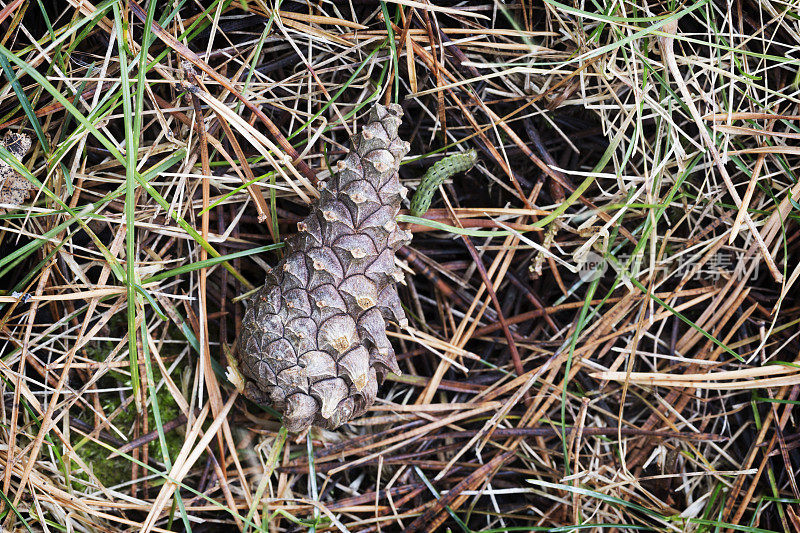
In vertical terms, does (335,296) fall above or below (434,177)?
below

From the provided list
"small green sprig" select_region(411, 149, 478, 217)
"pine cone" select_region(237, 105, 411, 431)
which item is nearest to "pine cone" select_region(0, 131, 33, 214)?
"pine cone" select_region(237, 105, 411, 431)

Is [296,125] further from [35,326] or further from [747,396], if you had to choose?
[747,396]

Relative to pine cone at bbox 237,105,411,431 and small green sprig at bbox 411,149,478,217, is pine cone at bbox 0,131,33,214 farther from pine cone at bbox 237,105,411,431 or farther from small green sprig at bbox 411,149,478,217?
small green sprig at bbox 411,149,478,217

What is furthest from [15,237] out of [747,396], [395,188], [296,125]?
[747,396]

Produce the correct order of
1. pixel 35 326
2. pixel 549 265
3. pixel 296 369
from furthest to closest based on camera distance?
pixel 549 265, pixel 35 326, pixel 296 369

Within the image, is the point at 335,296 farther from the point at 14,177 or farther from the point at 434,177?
the point at 14,177

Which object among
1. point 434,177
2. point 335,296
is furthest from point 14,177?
point 434,177

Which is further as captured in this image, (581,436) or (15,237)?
(581,436)

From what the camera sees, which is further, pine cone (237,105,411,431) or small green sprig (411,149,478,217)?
small green sprig (411,149,478,217)
